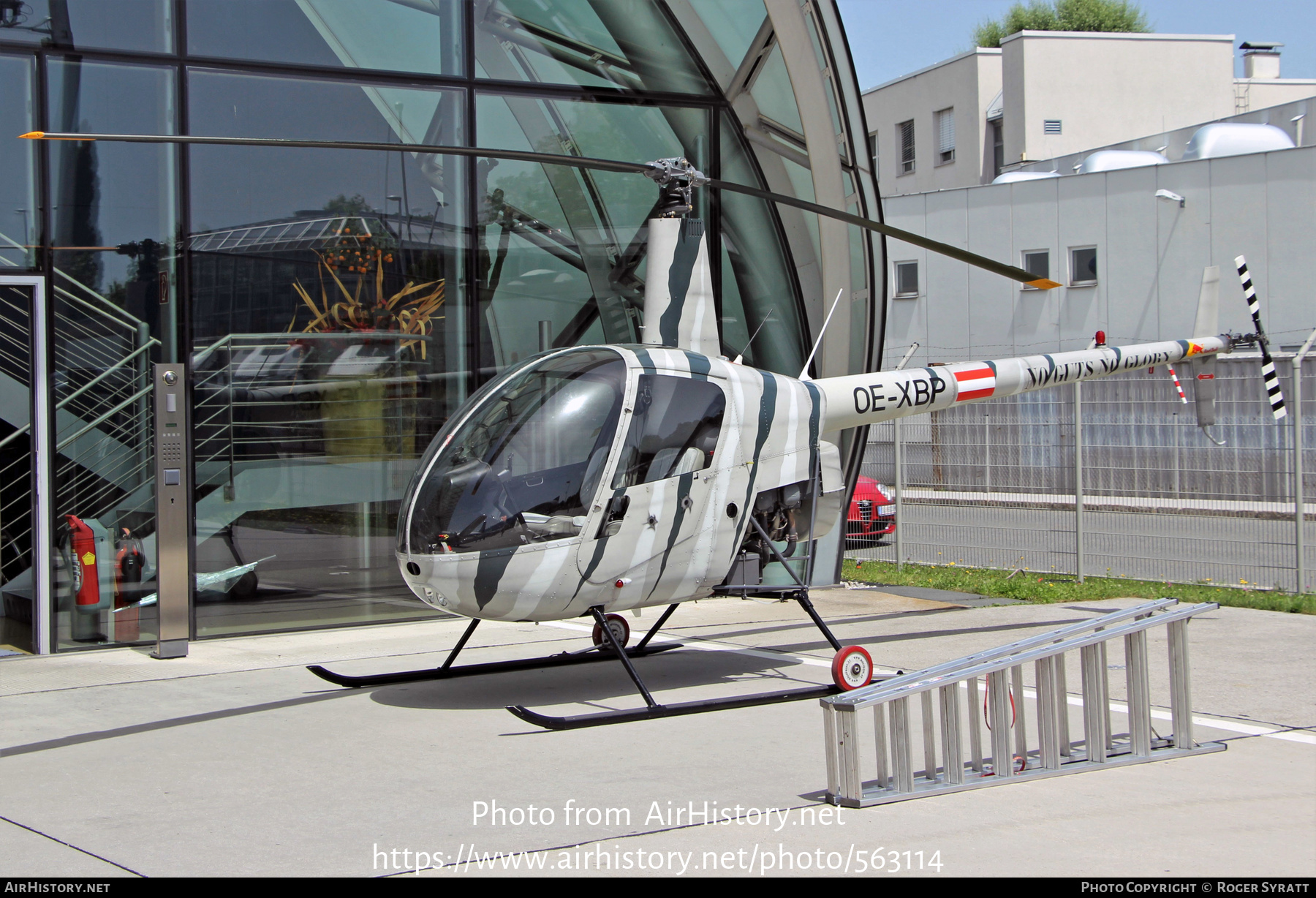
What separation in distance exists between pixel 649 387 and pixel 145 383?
4.58 metres

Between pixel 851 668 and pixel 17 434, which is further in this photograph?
pixel 17 434

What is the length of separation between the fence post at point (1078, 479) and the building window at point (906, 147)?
26.8 m

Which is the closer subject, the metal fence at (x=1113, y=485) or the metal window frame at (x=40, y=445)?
the metal window frame at (x=40, y=445)

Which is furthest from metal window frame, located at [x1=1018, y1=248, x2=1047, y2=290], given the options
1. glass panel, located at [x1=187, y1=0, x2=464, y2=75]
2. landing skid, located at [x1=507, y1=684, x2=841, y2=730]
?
landing skid, located at [x1=507, y1=684, x2=841, y2=730]

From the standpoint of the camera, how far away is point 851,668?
719 centimetres

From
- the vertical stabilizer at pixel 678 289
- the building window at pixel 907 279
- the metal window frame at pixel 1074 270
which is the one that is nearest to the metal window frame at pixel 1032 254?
the metal window frame at pixel 1074 270

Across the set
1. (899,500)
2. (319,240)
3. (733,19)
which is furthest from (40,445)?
(899,500)

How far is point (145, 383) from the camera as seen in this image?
932 cm

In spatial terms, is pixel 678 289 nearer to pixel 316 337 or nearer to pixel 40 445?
pixel 316 337

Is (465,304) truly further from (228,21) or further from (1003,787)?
(1003,787)

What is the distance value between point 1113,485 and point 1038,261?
13.9m

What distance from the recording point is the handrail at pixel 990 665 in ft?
15.9

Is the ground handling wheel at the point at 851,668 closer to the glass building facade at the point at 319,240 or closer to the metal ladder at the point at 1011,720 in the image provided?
the metal ladder at the point at 1011,720

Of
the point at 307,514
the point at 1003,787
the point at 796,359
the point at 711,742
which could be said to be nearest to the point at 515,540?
the point at 711,742
